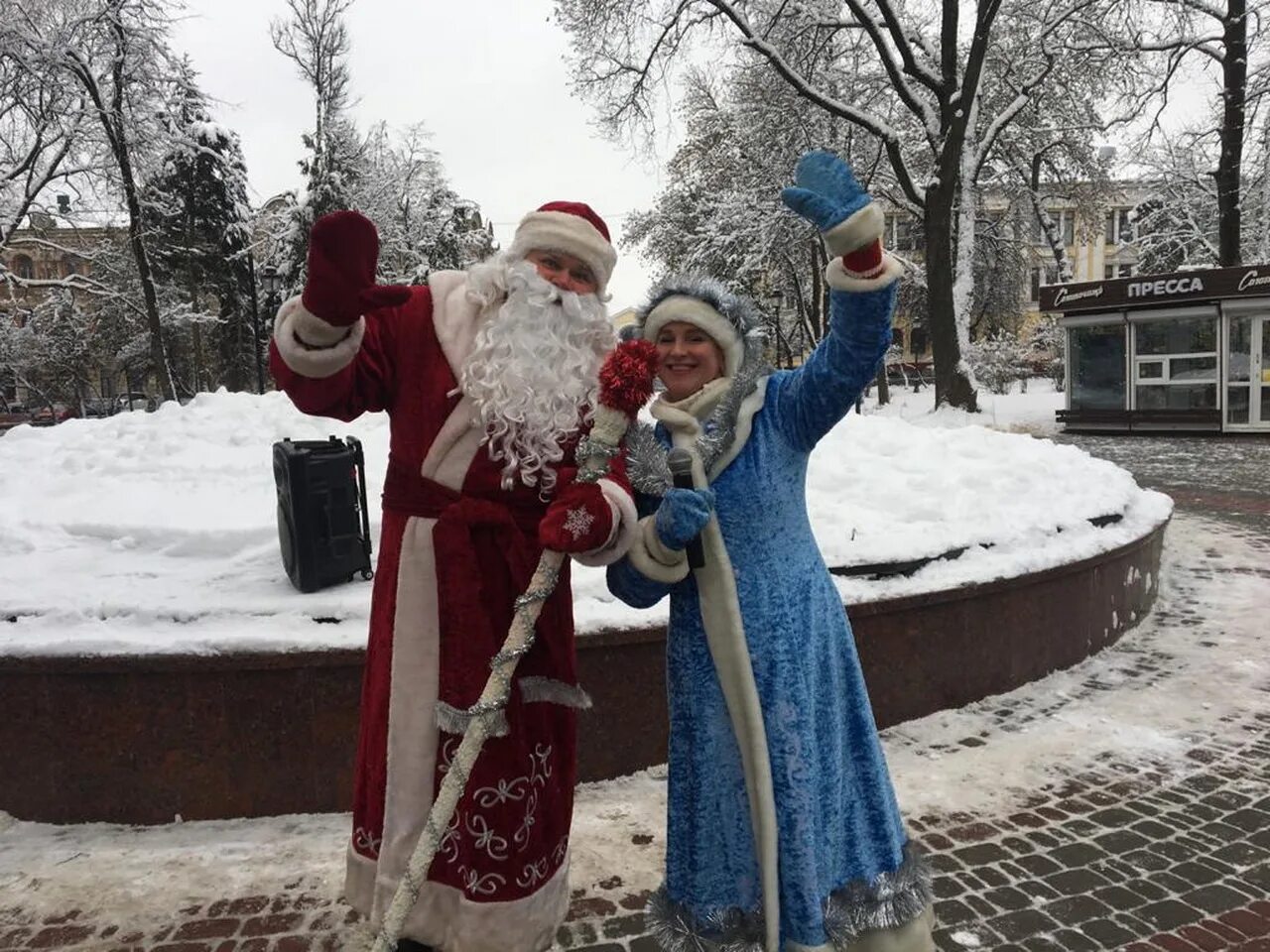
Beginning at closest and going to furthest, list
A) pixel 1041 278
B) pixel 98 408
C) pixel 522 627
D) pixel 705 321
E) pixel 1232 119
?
pixel 522 627 < pixel 705 321 < pixel 1232 119 < pixel 98 408 < pixel 1041 278

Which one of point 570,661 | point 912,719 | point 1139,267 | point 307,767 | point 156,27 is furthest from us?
point 1139,267

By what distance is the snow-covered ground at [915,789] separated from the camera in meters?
3.06

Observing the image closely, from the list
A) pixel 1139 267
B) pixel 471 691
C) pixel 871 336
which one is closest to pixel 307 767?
pixel 471 691

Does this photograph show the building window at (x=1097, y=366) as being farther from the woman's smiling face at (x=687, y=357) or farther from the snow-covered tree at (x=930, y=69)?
the woman's smiling face at (x=687, y=357)

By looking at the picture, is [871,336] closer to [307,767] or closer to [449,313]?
[449,313]

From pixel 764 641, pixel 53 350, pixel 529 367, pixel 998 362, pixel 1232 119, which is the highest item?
pixel 1232 119

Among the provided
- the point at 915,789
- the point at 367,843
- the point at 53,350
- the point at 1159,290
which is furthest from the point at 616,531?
the point at 53,350

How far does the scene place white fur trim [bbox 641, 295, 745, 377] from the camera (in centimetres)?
214

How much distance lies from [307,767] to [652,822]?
4.55 feet

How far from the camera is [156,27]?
19094mm

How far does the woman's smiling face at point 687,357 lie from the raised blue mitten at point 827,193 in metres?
0.39

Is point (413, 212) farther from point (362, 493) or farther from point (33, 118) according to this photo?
point (362, 493)

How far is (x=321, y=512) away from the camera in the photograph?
368 cm

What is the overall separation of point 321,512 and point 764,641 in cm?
231
